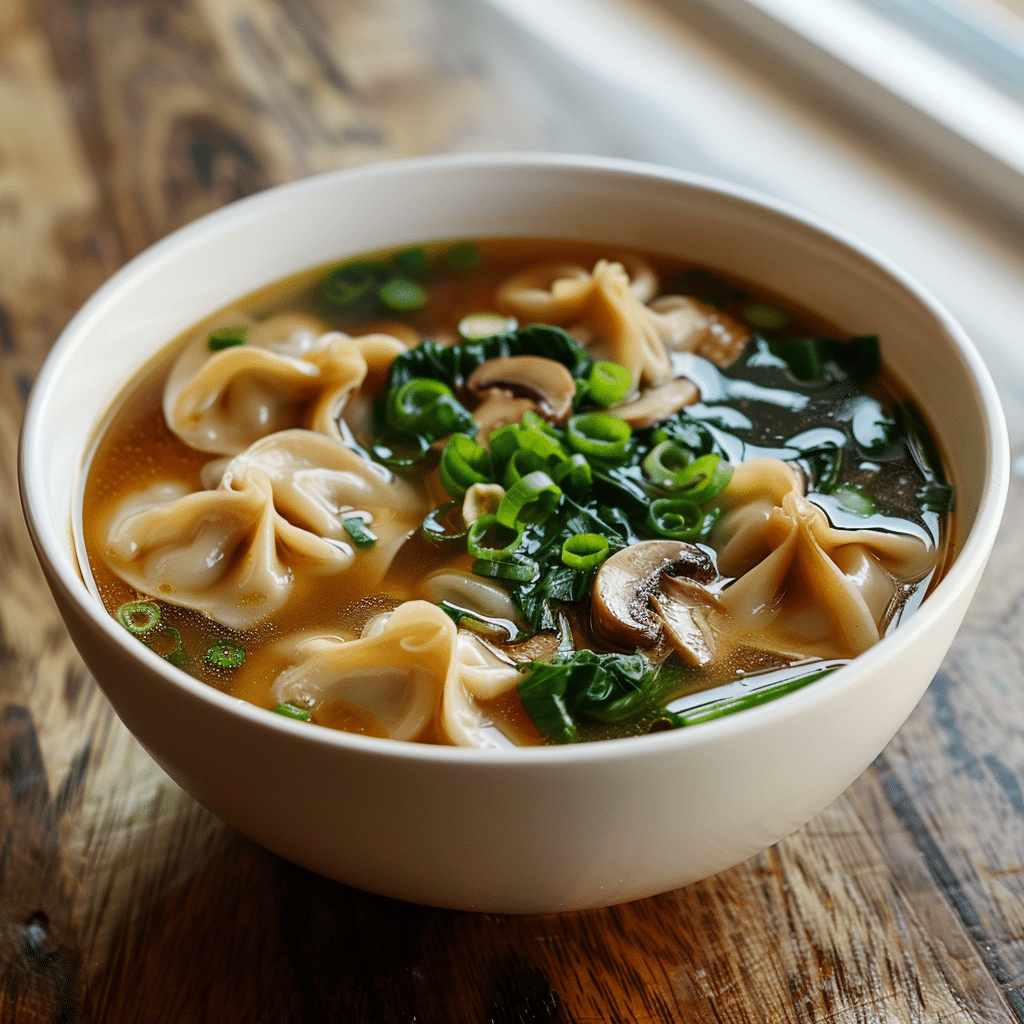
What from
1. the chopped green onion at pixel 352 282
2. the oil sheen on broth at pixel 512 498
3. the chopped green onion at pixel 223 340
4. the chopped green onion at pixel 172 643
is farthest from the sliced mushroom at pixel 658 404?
the chopped green onion at pixel 172 643

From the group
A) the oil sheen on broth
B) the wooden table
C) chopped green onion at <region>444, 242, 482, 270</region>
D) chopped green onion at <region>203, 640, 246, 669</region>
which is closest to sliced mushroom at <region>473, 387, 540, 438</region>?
the oil sheen on broth

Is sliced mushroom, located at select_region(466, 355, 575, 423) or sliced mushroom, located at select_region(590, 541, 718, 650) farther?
sliced mushroom, located at select_region(466, 355, 575, 423)

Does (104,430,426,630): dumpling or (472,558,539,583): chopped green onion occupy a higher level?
(472,558,539,583): chopped green onion

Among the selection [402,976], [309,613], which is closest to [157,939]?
[402,976]

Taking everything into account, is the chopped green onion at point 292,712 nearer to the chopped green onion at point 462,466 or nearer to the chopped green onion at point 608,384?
the chopped green onion at point 462,466

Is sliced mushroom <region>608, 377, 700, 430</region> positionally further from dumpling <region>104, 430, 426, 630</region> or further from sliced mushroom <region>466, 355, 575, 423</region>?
dumpling <region>104, 430, 426, 630</region>

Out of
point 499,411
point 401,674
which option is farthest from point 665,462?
point 401,674

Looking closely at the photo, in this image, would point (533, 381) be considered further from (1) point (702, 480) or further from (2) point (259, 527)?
(2) point (259, 527)
